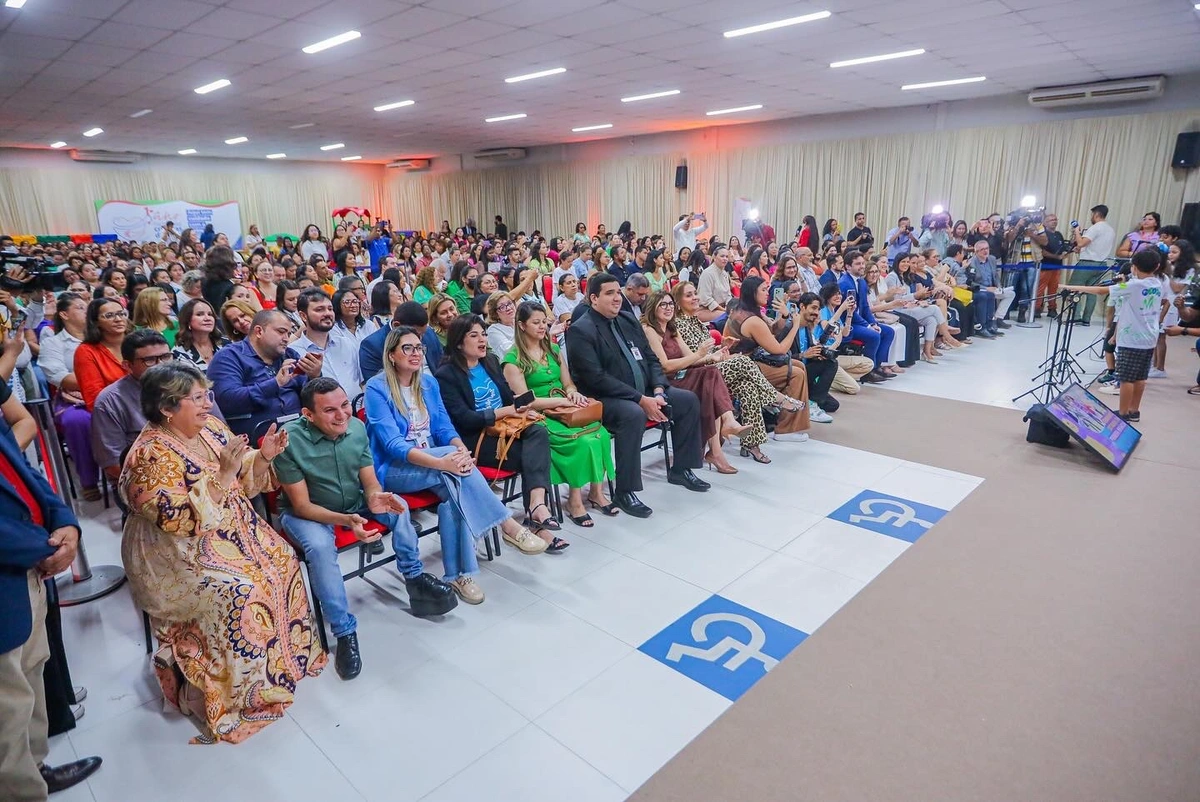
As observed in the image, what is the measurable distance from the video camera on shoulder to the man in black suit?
398 centimetres

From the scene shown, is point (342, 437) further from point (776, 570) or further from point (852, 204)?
point (852, 204)

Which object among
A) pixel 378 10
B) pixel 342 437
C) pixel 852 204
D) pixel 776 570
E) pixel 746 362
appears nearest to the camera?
pixel 342 437

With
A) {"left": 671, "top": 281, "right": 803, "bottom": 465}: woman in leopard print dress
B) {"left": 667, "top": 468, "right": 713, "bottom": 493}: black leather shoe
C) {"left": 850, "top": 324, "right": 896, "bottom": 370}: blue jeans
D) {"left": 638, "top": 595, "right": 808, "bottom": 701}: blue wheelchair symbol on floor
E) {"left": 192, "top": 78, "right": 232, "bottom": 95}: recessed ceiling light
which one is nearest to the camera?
{"left": 638, "top": 595, "right": 808, "bottom": 701}: blue wheelchair symbol on floor

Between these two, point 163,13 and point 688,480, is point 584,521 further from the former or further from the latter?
point 163,13

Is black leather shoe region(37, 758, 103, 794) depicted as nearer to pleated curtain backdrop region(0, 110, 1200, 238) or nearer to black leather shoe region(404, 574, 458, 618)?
black leather shoe region(404, 574, 458, 618)

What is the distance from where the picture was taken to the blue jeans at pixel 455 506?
9.17ft

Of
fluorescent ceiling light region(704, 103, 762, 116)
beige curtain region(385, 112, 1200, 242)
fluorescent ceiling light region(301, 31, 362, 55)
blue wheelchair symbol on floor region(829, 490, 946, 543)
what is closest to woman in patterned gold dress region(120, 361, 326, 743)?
blue wheelchair symbol on floor region(829, 490, 946, 543)

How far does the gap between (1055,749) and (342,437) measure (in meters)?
2.55

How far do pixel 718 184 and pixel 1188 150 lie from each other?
24.5 ft

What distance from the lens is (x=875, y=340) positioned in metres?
6.48

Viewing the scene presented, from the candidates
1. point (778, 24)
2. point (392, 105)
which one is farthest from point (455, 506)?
point (392, 105)

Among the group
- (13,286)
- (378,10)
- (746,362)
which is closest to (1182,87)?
(746,362)

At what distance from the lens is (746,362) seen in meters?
4.33

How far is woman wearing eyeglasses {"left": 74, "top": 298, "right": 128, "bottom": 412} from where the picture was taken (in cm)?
344
